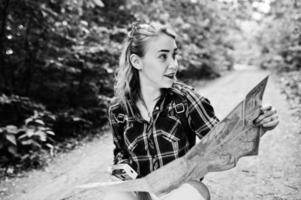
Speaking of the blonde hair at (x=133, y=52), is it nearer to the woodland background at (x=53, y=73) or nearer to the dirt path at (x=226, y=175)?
the dirt path at (x=226, y=175)

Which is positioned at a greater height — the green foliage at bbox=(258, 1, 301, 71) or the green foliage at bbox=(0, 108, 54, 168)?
the green foliage at bbox=(258, 1, 301, 71)

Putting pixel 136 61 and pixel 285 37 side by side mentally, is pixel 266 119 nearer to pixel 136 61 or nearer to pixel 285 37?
pixel 136 61

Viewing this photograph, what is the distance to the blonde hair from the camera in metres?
1.61

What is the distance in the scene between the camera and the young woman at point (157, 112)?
1.56 meters

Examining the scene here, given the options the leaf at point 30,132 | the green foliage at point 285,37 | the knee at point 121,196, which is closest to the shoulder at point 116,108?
the knee at point 121,196

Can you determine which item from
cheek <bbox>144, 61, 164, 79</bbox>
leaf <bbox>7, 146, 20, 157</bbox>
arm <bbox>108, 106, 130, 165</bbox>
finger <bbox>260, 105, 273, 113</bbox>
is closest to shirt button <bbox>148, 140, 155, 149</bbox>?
arm <bbox>108, 106, 130, 165</bbox>

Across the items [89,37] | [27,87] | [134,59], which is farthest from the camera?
[89,37]

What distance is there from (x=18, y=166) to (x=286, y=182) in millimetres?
3394

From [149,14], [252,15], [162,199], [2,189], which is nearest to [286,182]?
[162,199]

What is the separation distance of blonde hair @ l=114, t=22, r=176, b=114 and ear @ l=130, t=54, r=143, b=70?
0.9 inches

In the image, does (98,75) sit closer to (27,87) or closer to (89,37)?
(89,37)

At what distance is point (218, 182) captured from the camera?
3023 millimetres

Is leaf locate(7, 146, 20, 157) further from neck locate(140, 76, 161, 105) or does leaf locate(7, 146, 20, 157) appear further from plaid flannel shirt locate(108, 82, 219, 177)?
neck locate(140, 76, 161, 105)

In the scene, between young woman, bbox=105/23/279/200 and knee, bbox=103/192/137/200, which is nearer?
knee, bbox=103/192/137/200
